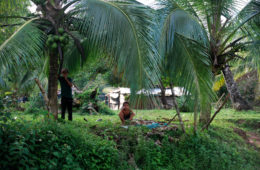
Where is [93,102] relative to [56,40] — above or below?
below

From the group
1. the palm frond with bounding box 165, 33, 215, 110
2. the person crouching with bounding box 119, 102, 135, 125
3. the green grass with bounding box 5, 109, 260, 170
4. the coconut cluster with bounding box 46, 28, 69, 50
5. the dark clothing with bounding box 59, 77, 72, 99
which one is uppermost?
the coconut cluster with bounding box 46, 28, 69, 50

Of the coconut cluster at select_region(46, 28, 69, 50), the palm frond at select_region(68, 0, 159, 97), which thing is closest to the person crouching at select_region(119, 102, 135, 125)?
the palm frond at select_region(68, 0, 159, 97)

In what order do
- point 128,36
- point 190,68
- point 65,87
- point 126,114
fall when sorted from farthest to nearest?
point 126,114, point 65,87, point 190,68, point 128,36

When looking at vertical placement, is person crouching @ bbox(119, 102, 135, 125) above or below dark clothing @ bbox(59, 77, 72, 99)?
below

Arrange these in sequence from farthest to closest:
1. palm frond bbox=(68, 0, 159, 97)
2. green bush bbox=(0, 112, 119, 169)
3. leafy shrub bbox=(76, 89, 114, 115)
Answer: leafy shrub bbox=(76, 89, 114, 115), palm frond bbox=(68, 0, 159, 97), green bush bbox=(0, 112, 119, 169)

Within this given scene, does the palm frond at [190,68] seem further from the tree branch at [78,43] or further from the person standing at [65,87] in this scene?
the person standing at [65,87]

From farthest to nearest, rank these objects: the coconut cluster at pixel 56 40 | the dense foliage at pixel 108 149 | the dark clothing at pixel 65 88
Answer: the dark clothing at pixel 65 88
the coconut cluster at pixel 56 40
the dense foliage at pixel 108 149

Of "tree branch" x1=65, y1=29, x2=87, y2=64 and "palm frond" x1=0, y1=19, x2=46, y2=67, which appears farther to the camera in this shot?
"tree branch" x1=65, y1=29, x2=87, y2=64

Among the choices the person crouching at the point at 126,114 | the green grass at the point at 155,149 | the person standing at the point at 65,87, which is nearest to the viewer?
the green grass at the point at 155,149

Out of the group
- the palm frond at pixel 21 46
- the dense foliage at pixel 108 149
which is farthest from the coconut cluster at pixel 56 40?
the dense foliage at pixel 108 149

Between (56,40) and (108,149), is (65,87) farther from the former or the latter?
(108,149)

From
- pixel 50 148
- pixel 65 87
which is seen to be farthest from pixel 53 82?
pixel 50 148

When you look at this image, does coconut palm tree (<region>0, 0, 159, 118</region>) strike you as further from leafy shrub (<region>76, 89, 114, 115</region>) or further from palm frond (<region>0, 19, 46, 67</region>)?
leafy shrub (<region>76, 89, 114, 115</region>)

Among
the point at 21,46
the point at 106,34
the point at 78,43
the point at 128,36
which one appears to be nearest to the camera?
the point at 128,36
